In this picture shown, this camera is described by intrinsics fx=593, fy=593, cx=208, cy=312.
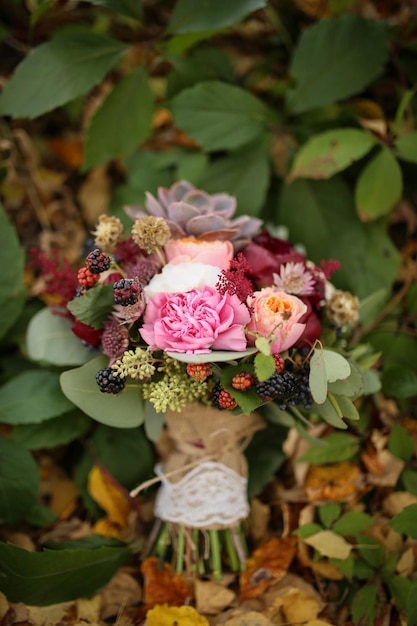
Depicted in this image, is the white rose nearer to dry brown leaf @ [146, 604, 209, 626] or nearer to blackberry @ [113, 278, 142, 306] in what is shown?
blackberry @ [113, 278, 142, 306]

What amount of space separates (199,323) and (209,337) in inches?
0.9

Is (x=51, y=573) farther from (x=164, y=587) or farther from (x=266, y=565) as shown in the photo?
(x=266, y=565)

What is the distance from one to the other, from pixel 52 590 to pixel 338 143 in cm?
92

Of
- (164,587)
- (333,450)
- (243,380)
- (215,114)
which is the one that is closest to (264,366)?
(243,380)

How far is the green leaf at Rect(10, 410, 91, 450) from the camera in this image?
1082mm

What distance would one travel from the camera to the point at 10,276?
1.11 m

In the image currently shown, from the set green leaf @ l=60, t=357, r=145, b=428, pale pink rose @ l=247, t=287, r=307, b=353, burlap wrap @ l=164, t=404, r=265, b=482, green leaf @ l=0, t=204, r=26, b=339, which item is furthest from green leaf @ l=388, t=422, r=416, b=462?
green leaf @ l=0, t=204, r=26, b=339

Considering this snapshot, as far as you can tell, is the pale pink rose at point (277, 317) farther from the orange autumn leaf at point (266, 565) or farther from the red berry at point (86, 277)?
the orange autumn leaf at point (266, 565)

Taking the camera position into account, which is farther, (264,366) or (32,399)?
(32,399)

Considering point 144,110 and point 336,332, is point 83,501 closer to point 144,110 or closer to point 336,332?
point 336,332

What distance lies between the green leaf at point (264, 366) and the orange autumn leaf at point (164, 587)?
18.8 inches

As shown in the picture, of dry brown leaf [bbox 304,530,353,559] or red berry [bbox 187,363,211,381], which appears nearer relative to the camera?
red berry [bbox 187,363,211,381]

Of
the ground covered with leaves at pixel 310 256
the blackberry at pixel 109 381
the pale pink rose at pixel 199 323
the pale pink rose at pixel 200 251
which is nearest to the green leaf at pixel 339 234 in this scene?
the ground covered with leaves at pixel 310 256

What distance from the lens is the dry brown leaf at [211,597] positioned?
0.99m
